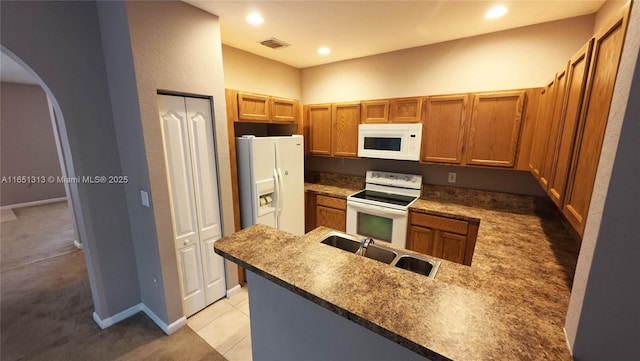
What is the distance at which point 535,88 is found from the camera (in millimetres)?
2256

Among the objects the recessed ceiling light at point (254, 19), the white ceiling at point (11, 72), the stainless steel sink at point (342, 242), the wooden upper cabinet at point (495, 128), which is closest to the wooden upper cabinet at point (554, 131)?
the wooden upper cabinet at point (495, 128)

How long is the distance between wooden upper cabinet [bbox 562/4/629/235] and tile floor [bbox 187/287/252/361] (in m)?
2.30

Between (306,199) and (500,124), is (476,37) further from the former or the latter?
(306,199)

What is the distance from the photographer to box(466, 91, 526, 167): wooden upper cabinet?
2369 millimetres

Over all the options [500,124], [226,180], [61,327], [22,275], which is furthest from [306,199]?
[22,275]

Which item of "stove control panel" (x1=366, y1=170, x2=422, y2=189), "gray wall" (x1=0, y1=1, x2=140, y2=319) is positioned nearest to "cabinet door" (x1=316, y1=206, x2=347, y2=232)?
"stove control panel" (x1=366, y1=170, x2=422, y2=189)

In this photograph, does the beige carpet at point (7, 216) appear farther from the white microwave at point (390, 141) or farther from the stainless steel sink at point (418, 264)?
the stainless steel sink at point (418, 264)

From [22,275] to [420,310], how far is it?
4.54m

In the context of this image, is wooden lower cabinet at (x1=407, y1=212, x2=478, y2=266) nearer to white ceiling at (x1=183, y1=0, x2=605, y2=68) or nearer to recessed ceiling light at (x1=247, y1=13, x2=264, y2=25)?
white ceiling at (x1=183, y1=0, x2=605, y2=68)

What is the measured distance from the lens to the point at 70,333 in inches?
83.5

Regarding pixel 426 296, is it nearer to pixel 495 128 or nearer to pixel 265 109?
pixel 495 128

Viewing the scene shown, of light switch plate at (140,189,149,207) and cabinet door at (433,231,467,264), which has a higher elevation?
light switch plate at (140,189,149,207)

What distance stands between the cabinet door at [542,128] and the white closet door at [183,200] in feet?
9.31

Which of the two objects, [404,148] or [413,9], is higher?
[413,9]
